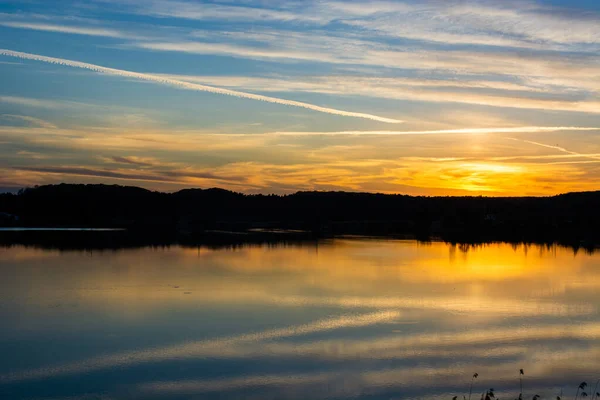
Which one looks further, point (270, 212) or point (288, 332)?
point (270, 212)

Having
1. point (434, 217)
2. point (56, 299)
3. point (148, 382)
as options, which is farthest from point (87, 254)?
point (434, 217)

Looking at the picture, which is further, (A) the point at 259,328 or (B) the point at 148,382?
(A) the point at 259,328

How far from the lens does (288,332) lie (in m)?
10.8

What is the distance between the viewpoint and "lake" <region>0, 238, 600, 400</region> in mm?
8047

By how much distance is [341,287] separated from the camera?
53.9ft

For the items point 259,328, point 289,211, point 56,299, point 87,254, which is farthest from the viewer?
point 289,211

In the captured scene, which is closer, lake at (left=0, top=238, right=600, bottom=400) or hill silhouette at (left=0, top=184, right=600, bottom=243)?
lake at (left=0, top=238, right=600, bottom=400)

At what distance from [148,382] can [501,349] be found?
5074mm

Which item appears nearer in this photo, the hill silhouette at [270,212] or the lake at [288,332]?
the lake at [288,332]

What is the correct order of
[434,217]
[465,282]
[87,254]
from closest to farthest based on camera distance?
[465,282] < [87,254] < [434,217]

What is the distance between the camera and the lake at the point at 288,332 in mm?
8047

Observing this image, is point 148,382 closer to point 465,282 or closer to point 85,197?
point 465,282

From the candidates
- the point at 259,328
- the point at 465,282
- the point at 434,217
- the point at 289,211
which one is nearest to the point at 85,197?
the point at 289,211

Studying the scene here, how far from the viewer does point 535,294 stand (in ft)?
52.3
